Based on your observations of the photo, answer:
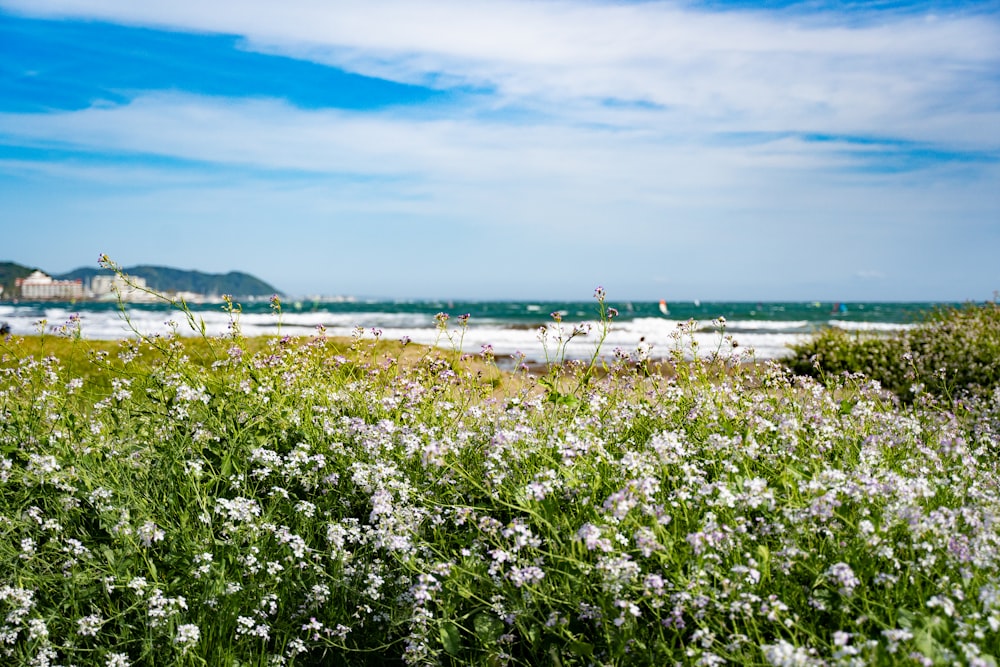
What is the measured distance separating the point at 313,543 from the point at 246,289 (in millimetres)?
180380

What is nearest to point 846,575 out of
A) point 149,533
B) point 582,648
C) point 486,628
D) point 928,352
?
point 582,648

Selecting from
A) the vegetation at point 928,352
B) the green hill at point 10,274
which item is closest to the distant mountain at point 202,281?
the green hill at point 10,274

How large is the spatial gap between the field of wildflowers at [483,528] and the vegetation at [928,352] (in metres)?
8.43

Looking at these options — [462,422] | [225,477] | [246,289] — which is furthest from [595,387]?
[246,289]

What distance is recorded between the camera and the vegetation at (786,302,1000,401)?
12.9 meters

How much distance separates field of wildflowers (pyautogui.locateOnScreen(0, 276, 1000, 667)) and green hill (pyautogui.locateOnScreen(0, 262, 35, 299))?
123598mm

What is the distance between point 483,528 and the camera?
3516 millimetres

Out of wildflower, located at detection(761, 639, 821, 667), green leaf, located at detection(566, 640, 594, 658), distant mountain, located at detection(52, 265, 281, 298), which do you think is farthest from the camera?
distant mountain, located at detection(52, 265, 281, 298)

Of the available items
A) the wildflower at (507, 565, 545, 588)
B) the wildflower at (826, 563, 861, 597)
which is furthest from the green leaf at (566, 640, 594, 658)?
the wildflower at (826, 563, 861, 597)

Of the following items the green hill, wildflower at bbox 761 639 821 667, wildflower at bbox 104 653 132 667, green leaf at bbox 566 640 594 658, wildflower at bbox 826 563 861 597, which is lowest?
wildflower at bbox 104 653 132 667

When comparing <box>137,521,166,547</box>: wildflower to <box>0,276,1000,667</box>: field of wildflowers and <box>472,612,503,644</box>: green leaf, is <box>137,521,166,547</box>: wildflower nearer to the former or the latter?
<box>0,276,1000,667</box>: field of wildflowers

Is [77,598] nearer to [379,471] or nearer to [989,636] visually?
[379,471]

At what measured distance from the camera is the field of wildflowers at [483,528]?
3195 mm

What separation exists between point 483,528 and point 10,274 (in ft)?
442
